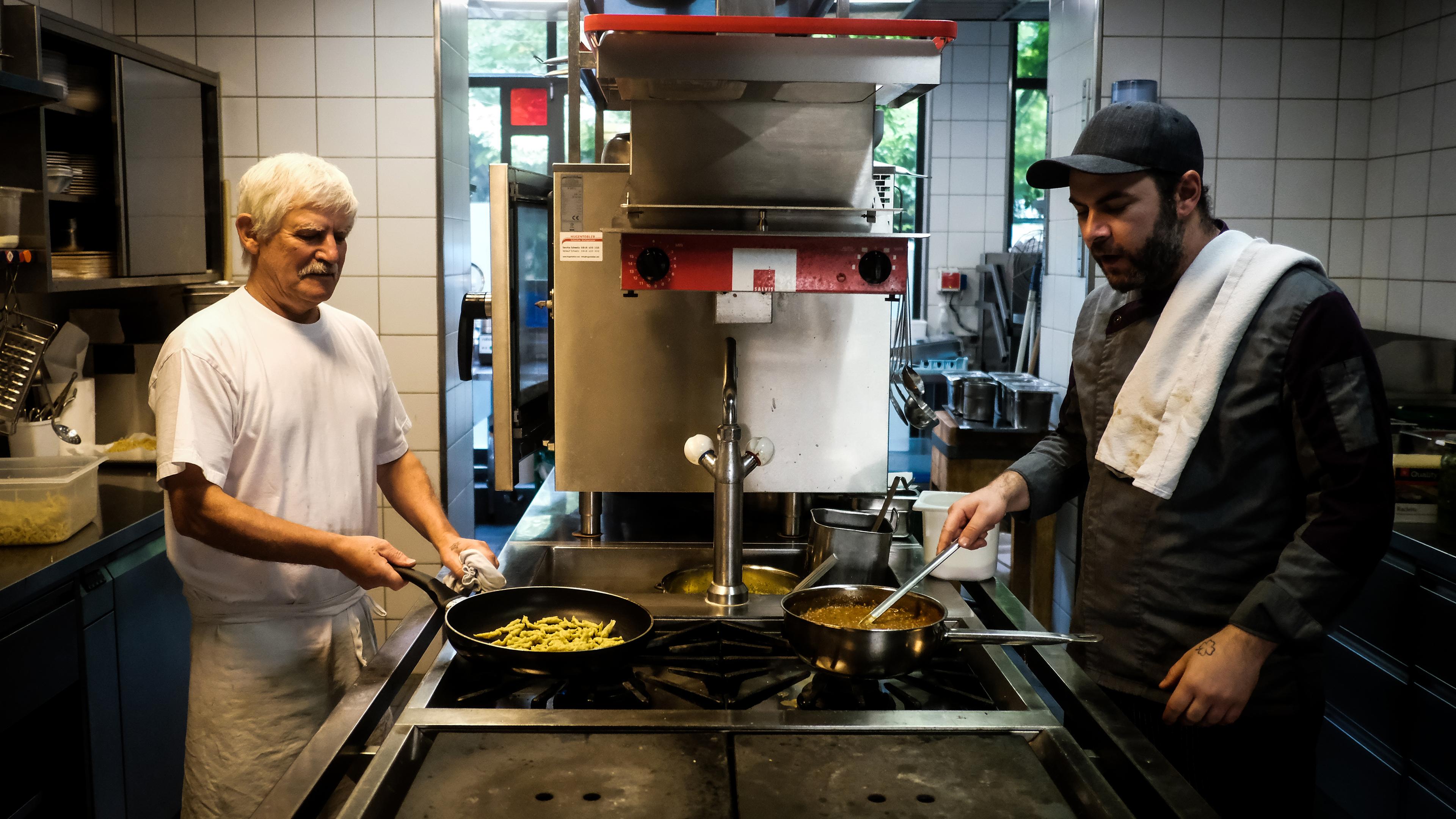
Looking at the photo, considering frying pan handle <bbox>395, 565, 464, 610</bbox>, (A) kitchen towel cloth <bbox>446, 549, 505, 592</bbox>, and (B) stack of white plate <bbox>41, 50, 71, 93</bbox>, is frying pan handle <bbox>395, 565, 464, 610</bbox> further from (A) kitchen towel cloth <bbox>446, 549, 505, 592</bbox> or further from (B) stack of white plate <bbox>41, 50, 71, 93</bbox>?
(B) stack of white plate <bbox>41, 50, 71, 93</bbox>

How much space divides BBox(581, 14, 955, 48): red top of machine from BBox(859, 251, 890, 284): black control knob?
0.44m

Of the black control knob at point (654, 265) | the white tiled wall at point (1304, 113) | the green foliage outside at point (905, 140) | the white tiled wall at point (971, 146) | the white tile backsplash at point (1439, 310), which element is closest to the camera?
the black control knob at point (654, 265)

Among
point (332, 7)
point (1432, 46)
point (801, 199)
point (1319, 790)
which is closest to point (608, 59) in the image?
point (801, 199)

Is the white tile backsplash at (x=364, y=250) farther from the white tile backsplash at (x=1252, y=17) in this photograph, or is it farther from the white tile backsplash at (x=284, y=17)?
the white tile backsplash at (x=1252, y=17)

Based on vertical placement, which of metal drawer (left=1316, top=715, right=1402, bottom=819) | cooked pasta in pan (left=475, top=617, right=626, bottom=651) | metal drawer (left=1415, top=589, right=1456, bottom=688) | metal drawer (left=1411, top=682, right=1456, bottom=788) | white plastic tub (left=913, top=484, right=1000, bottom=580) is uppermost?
white plastic tub (left=913, top=484, right=1000, bottom=580)

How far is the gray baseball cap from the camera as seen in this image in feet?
5.11

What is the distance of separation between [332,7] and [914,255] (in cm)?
483

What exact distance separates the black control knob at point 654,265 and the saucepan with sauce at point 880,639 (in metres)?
0.67

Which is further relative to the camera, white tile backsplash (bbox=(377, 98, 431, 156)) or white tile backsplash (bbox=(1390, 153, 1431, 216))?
white tile backsplash (bbox=(377, 98, 431, 156))

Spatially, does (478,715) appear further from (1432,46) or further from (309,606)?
(1432,46)

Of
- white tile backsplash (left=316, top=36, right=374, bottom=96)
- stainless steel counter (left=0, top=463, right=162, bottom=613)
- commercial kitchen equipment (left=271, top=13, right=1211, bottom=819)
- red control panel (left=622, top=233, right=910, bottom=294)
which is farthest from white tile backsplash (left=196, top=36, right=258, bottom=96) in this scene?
red control panel (left=622, top=233, right=910, bottom=294)

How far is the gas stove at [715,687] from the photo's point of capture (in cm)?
142

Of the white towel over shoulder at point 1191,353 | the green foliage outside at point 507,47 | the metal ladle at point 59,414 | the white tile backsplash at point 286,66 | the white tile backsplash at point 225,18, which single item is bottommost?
the metal ladle at point 59,414

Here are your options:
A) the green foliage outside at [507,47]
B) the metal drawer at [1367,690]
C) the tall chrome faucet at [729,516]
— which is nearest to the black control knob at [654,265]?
the tall chrome faucet at [729,516]
